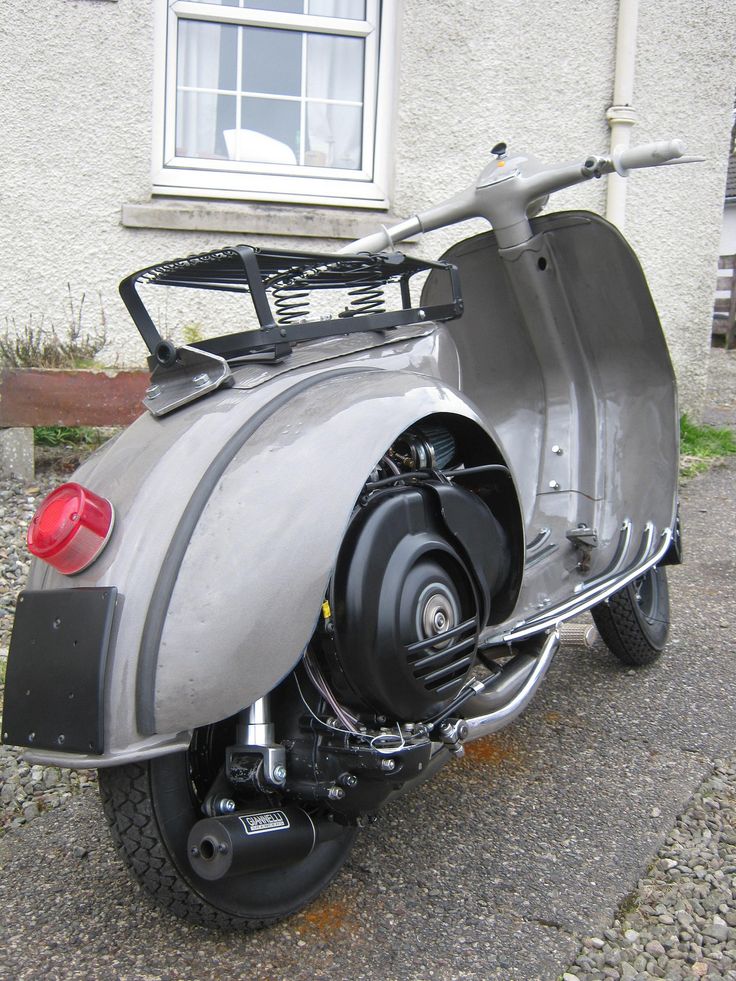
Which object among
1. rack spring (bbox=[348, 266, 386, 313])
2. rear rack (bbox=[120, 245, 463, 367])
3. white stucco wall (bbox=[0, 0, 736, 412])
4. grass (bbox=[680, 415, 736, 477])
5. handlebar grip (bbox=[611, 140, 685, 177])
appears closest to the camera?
rear rack (bbox=[120, 245, 463, 367])

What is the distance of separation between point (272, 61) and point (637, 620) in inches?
170

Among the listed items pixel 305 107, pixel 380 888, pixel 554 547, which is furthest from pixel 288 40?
pixel 380 888

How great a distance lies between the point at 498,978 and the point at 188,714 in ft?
2.56

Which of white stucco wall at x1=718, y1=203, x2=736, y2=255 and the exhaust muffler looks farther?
Answer: white stucco wall at x1=718, y1=203, x2=736, y2=255

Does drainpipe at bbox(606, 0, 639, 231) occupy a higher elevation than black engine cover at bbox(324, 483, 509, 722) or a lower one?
higher

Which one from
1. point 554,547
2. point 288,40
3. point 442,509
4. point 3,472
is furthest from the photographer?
point 288,40

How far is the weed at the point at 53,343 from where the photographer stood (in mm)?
4938

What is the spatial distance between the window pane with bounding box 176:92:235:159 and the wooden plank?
186cm

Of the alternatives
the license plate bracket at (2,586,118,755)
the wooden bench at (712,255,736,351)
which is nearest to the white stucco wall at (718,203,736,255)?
the wooden bench at (712,255,736,351)

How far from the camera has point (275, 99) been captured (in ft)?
19.4

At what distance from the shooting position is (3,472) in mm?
4574

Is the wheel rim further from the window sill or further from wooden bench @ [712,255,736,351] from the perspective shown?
wooden bench @ [712,255,736,351]

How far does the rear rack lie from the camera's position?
1.94m

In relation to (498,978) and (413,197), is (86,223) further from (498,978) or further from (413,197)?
(498,978)
